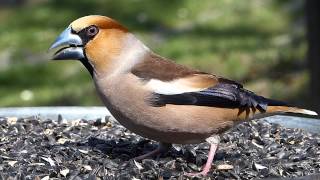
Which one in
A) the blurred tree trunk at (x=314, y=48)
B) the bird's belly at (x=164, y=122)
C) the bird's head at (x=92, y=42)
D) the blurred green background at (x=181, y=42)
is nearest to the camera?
the bird's belly at (x=164, y=122)

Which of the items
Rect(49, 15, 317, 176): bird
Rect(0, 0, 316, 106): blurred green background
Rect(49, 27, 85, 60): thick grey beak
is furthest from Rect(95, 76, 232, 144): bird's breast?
Rect(0, 0, 316, 106): blurred green background

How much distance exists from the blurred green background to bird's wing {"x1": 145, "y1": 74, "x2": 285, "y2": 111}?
5.82m

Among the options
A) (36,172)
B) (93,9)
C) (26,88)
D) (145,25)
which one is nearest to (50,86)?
(26,88)

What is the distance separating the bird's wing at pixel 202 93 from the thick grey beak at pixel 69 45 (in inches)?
19.5

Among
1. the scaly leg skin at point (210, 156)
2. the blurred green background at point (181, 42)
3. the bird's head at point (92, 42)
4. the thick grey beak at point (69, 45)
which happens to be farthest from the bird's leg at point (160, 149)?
the blurred green background at point (181, 42)

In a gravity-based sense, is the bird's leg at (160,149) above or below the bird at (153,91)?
below

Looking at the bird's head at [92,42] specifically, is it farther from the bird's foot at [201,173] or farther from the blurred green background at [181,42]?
the blurred green background at [181,42]

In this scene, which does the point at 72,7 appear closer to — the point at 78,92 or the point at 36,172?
the point at 78,92

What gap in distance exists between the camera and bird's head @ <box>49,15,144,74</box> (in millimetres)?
5078

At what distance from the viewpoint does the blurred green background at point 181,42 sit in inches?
468

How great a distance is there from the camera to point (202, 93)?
507 cm

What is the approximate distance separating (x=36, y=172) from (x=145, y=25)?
390 inches

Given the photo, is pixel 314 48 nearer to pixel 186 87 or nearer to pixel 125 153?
pixel 125 153

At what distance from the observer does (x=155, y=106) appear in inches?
195
